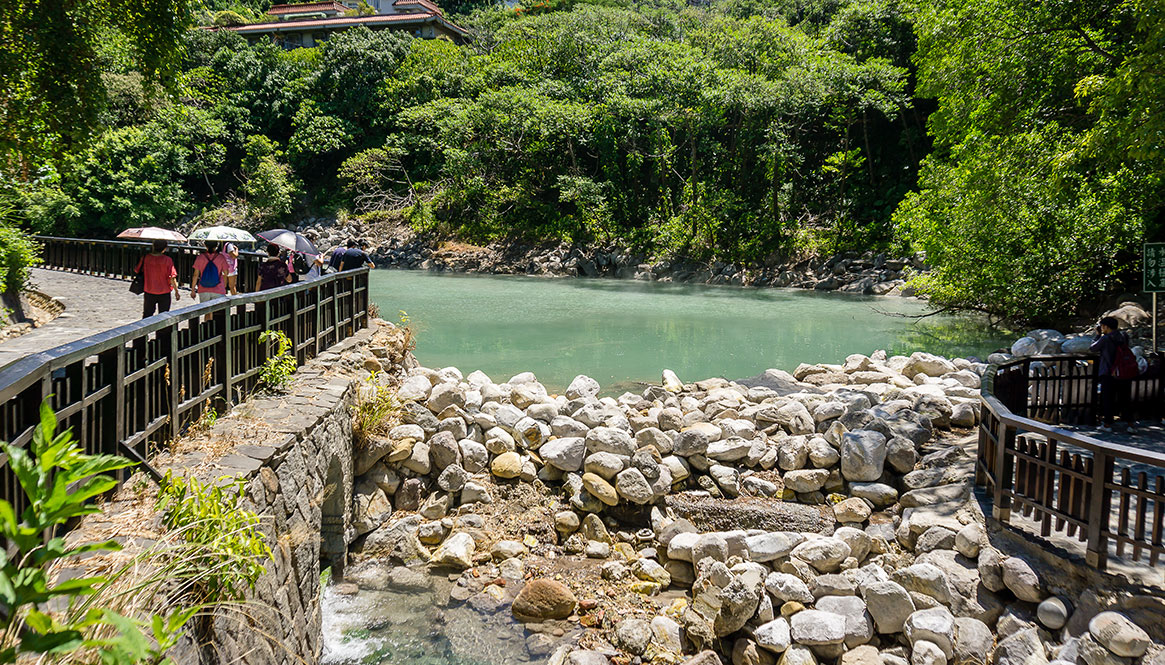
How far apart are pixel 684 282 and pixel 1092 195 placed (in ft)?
61.7

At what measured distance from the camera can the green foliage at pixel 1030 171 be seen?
14.2 metres

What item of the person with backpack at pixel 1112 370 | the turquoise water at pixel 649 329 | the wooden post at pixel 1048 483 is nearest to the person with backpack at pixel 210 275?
the turquoise water at pixel 649 329

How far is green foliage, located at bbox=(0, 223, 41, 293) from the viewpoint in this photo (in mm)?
10984

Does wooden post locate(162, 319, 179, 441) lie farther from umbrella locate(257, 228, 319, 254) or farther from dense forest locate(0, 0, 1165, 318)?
dense forest locate(0, 0, 1165, 318)

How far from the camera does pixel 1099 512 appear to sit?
521 centimetres

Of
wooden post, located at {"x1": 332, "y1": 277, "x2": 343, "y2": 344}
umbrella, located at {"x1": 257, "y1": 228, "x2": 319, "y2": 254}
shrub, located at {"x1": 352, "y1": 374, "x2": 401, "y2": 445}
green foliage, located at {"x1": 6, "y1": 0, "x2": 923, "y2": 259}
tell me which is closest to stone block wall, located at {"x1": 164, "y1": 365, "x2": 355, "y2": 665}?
shrub, located at {"x1": 352, "y1": 374, "x2": 401, "y2": 445}

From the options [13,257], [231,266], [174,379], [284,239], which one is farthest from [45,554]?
[13,257]

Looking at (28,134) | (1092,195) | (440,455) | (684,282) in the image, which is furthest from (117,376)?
(684,282)

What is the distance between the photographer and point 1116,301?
664 inches

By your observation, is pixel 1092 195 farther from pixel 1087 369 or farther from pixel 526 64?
pixel 526 64

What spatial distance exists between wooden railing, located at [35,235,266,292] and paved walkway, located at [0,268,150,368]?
1.09ft

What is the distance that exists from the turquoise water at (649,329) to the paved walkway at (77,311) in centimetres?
577

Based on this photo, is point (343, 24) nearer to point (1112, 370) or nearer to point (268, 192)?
point (268, 192)

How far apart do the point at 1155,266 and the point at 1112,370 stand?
2036 millimetres
